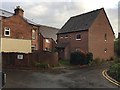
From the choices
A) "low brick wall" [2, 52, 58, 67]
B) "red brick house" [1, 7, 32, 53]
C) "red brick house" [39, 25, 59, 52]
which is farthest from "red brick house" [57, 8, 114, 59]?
"low brick wall" [2, 52, 58, 67]

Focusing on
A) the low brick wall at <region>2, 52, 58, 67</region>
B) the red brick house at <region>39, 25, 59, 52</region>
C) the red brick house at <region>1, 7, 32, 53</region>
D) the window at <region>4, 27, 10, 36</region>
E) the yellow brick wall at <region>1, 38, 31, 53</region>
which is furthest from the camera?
the red brick house at <region>39, 25, 59, 52</region>

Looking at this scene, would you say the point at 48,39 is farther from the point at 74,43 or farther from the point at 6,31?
the point at 6,31

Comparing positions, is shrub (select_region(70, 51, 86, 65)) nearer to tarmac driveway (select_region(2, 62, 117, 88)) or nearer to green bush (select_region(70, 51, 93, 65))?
green bush (select_region(70, 51, 93, 65))

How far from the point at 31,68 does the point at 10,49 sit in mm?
7631

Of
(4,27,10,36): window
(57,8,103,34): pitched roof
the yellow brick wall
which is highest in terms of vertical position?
(57,8,103,34): pitched roof

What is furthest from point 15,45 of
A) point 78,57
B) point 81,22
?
point 81,22

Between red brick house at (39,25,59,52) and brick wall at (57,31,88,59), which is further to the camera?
red brick house at (39,25,59,52)

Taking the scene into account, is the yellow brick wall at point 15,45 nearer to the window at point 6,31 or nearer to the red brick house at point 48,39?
the window at point 6,31

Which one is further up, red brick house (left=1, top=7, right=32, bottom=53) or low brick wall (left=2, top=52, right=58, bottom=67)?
red brick house (left=1, top=7, right=32, bottom=53)

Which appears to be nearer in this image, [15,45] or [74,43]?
[15,45]

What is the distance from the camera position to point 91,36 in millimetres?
41219

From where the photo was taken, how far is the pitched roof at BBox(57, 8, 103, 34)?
4263 centimetres

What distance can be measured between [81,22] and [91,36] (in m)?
5.53

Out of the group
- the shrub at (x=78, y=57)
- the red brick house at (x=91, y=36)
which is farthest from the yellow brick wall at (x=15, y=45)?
the red brick house at (x=91, y=36)
